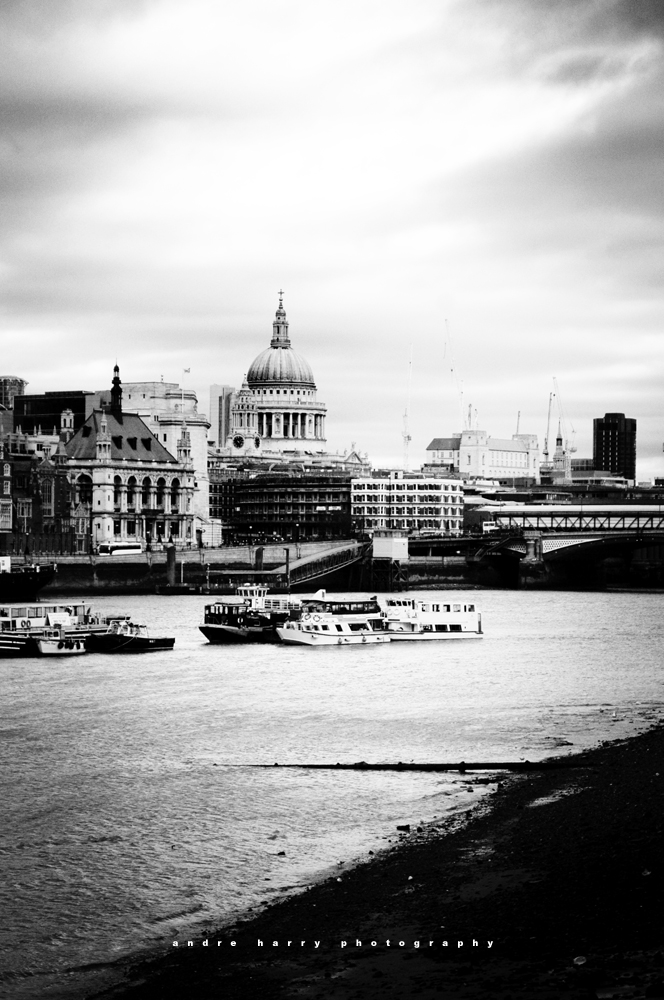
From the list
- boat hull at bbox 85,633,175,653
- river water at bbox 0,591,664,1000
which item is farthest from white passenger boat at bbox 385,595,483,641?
boat hull at bbox 85,633,175,653

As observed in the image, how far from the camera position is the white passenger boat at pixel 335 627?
97.9m

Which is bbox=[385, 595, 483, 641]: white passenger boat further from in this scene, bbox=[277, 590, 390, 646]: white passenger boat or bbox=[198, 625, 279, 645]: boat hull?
bbox=[198, 625, 279, 645]: boat hull

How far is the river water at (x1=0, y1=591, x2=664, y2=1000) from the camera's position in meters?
34.1

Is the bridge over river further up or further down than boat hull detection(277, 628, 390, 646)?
further up

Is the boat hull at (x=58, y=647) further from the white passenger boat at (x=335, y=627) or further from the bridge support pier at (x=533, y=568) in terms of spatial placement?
the bridge support pier at (x=533, y=568)

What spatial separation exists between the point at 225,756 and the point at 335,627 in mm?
47153

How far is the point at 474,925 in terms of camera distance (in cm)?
2831

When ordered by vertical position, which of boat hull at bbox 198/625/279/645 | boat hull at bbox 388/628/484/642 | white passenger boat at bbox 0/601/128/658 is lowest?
boat hull at bbox 388/628/484/642

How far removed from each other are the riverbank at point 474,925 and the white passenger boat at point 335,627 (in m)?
59.7

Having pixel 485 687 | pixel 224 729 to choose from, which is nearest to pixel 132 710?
pixel 224 729

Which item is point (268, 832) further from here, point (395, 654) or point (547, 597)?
point (547, 597)

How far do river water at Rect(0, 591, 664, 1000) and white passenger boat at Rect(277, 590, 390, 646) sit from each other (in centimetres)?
236

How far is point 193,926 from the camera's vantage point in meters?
32.4

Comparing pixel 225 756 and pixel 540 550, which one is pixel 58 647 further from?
pixel 540 550
